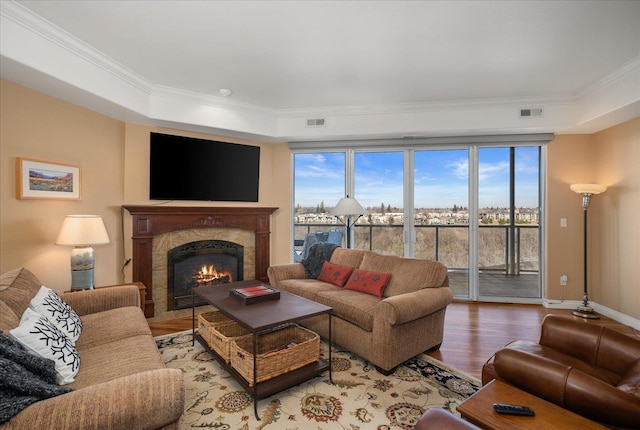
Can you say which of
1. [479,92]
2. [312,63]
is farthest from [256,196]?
[479,92]

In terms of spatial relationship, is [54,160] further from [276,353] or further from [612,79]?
[612,79]

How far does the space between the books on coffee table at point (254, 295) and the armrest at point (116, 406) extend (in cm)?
116

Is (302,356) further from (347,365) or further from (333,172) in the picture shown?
(333,172)

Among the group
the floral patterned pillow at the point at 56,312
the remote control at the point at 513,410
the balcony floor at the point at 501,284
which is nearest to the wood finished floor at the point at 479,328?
the balcony floor at the point at 501,284

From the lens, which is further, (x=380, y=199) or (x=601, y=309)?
(x=380, y=199)

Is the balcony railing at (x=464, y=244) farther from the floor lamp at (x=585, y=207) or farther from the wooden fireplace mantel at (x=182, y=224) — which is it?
the wooden fireplace mantel at (x=182, y=224)

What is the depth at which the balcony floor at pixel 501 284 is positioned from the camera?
4.41 metres

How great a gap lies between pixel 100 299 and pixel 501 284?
5.02 m

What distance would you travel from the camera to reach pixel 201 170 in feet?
13.6

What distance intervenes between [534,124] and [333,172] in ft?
9.07

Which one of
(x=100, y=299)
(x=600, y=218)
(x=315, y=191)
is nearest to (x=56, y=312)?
(x=100, y=299)

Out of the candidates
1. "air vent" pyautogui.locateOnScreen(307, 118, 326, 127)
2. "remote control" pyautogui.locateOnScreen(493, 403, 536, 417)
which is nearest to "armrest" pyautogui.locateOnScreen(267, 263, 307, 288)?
"air vent" pyautogui.locateOnScreen(307, 118, 326, 127)

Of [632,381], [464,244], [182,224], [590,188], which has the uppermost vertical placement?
[590,188]

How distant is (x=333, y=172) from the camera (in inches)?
189
